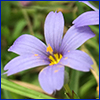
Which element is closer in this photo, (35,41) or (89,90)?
(35,41)

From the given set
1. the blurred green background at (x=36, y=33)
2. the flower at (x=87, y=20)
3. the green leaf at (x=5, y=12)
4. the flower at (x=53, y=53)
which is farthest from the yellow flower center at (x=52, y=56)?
the green leaf at (x=5, y=12)

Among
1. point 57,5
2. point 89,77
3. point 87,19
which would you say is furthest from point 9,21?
point 87,19

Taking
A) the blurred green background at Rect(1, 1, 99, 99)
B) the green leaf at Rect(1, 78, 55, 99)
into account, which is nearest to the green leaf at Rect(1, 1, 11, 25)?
the blurred green background at Rect(1, 1, 99, 99)

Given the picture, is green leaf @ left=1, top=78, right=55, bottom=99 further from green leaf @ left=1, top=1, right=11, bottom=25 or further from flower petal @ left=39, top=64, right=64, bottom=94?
green leaf @ left=1, top=1, right=11, bottom=25

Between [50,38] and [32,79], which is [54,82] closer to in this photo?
[50,38]

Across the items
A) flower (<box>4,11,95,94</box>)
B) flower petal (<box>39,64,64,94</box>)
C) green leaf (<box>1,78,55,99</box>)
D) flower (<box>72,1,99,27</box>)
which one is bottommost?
green leaf (<box>1,78,55,99</box>)
